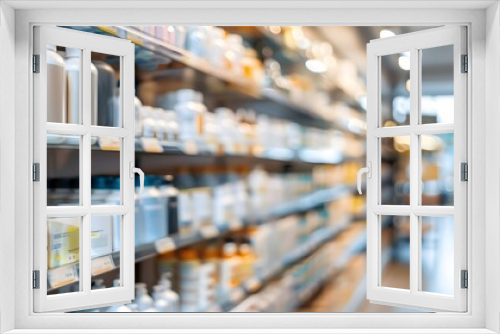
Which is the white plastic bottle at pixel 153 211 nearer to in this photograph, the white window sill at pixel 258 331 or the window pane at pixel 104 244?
the window pane at pixel 104 244

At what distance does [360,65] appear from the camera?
6488 mm

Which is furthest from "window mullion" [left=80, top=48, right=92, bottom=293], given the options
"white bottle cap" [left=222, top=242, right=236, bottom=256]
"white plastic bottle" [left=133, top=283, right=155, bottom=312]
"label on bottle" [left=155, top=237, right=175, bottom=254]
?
"white bottle cap" [left=222, top=242, right=236, bottom=256]

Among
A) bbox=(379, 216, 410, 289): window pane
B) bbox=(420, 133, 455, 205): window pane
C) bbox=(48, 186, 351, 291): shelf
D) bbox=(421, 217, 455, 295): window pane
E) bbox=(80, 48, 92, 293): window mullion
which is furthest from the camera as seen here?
bbox=(379, 216, 410, 289): window pane

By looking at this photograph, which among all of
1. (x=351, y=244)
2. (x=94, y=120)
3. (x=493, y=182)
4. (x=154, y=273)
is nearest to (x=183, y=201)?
Result: (x=154, y=273)

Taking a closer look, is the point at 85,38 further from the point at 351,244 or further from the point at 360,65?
the point at 360,65

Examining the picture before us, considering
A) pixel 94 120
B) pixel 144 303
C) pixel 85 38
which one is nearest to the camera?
pixel 85 38

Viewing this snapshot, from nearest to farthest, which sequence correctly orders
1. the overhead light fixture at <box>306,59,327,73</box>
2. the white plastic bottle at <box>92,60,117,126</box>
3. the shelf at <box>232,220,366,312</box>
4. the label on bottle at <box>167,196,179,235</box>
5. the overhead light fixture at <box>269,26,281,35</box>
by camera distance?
the white plastic bottle at <box>92,60,117,126</box>, the label on bottle at <box>167,196,179,235</box>, the overhead light fixture at <box>269,26,281,35</box>, the shelf at <box>232,220,366,312</box>, the overhead light fixture at <box>306,59,327,73</box>

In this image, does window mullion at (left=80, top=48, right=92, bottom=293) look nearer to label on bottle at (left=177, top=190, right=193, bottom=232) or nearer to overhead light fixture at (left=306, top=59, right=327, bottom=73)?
label on bottle at (left=177, top=190, right=193, bottom=232)

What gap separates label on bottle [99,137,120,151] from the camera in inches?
93.3

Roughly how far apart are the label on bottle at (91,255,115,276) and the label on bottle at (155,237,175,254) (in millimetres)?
472

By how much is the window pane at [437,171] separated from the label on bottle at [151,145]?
3680mm

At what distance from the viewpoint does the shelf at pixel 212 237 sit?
7.51 feet

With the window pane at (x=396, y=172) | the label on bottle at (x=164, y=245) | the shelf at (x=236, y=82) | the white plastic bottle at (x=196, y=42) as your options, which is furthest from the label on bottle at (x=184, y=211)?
the window pane at (x=396, y=172)

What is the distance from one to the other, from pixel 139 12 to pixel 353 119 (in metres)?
4.46
